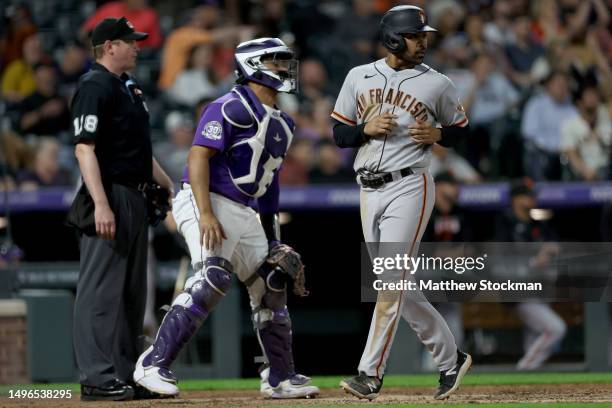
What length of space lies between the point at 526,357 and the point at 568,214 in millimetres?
2337

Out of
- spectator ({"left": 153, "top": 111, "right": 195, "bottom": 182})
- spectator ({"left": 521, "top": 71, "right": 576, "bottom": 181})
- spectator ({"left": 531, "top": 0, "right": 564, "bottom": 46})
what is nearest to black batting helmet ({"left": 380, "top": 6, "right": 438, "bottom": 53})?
spectator ({"left": 153, "top": 111, "right": 195, "bottom": 182})

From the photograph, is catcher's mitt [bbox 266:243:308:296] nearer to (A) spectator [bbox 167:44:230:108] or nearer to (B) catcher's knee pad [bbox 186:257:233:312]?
(B) catcher's knee pad [bbox 186:257:233:312]

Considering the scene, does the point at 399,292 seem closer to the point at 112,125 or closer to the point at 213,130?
the point at 213,130

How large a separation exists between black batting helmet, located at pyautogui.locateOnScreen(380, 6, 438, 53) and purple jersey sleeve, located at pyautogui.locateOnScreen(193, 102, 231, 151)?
3.07 ft

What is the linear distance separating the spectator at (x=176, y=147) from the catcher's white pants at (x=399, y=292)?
5.16 m

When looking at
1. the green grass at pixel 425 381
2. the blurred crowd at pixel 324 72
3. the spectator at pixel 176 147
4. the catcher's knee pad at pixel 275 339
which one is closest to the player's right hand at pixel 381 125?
the catcher's knee pad at pixel 275 339

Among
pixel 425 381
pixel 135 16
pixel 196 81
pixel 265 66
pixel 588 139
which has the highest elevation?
pixel 135 16

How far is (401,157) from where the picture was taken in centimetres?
655

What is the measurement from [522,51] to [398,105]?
776 cm

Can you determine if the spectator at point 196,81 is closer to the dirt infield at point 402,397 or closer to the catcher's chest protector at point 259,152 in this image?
the dirt infield at point 402,397

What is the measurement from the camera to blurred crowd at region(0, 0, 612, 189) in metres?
12.2

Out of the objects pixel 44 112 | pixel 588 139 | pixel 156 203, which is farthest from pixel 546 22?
pixel 156 203

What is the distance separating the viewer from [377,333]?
643cm

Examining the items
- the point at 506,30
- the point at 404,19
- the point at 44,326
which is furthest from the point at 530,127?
the point at 404,19
